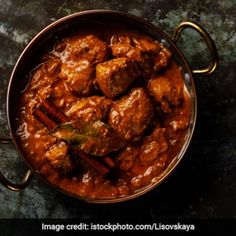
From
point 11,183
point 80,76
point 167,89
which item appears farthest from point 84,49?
point 11,183

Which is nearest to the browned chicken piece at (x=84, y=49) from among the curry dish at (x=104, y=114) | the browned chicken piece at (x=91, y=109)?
the curry dish at (x=104, y=114)

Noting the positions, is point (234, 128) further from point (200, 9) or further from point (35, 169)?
point (35, 169)

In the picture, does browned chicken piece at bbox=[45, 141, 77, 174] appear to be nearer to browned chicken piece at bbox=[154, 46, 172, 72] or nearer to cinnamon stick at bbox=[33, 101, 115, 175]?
A: cinnamon stick at bbox=[33, 101, 115, 175]

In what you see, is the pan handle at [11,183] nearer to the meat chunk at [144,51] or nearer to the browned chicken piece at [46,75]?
the browned chicken piece at [46,75]

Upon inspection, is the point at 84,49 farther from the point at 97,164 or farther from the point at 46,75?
the point at 97,164

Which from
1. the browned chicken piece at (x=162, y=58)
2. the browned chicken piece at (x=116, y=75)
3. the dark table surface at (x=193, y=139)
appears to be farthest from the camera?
the dark table surface at (x=193, y=139)

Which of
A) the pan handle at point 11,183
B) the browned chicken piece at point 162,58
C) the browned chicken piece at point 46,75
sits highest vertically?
the browned chicken piece at point 162,58
